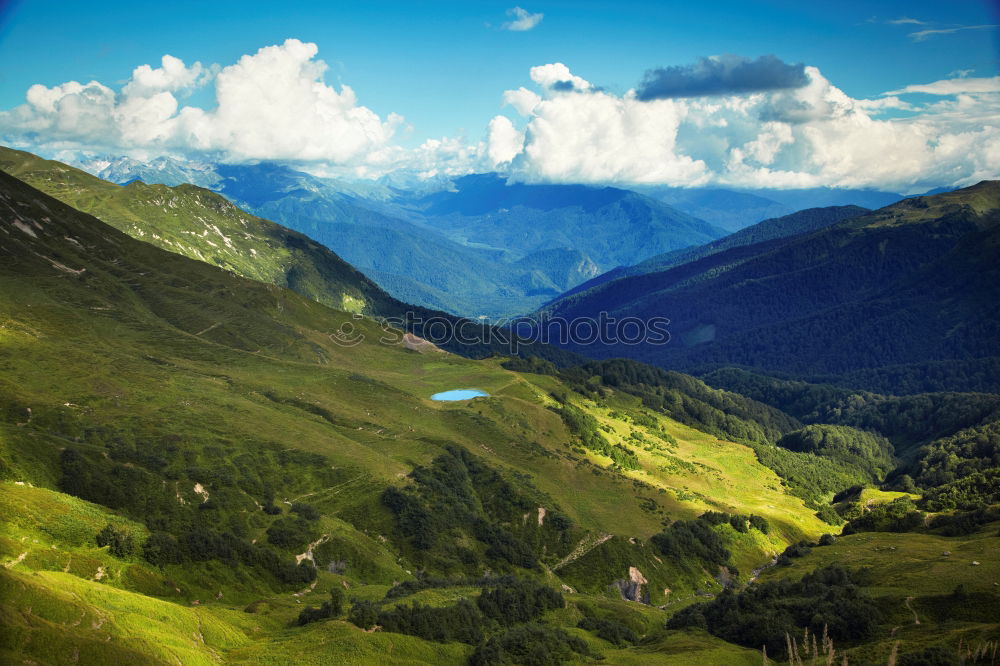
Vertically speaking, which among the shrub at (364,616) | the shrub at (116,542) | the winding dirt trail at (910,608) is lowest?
the winding dirt trail at (910,608)

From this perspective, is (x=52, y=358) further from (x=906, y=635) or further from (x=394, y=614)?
(x=906, y=635)

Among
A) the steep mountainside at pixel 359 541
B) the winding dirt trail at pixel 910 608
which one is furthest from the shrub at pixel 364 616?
the winding dirt trail at pixel 910 608

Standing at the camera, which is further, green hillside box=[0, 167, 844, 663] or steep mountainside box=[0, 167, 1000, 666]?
steep mountainside box=[0, 167, 1000, 666]

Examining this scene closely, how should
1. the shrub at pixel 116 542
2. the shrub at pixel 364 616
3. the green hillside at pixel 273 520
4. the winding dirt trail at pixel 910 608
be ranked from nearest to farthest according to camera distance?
the green hillside at pixel 273 520 → the shrub at pixel 364 616 → the winding dirt trail at pixel 910 608 → the shrub at pixel 116 542

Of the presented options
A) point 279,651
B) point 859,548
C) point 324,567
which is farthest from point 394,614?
point 859,548

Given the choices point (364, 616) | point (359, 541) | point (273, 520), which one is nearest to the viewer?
point (364, 616)

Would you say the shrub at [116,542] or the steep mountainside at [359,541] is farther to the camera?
the shrub at [116,542]

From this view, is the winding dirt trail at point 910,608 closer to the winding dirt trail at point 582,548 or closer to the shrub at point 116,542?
the winding dirt trail at point 582,548

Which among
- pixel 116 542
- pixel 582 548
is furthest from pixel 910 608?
pixel 116 542

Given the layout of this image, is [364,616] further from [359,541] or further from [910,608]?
[910,608]

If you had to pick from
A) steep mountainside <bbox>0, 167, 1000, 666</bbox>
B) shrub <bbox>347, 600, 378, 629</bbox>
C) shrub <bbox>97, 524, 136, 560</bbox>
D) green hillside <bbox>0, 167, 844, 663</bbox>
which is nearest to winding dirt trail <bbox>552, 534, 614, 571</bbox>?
green hillside <bbox>0, 167, 844, 663</bbox>

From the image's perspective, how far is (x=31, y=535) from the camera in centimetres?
8356

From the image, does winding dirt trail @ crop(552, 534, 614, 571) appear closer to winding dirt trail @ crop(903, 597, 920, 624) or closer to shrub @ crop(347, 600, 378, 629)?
winding dirt trail @ crop(903, 597, 920, 624)

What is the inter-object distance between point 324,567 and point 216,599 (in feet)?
81.4
